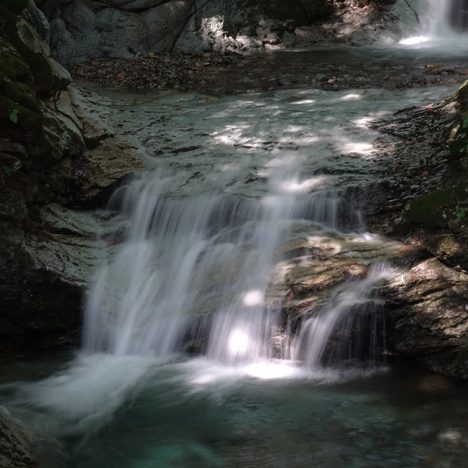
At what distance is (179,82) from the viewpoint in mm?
10312

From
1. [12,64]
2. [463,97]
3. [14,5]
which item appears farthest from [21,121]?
[463,97]

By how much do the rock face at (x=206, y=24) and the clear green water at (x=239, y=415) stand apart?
8194 mm

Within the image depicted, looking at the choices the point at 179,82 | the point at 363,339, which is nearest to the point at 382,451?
the point at 363,339

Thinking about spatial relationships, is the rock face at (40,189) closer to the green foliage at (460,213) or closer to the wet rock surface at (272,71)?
the wet rock surface at (272,71)

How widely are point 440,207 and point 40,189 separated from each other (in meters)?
3.88

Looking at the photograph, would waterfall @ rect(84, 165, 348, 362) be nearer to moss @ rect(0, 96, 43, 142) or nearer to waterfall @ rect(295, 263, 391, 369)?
waterfall @ rect(295, 263, 391, 369)

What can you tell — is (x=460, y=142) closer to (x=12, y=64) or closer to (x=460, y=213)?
(x=460, y=213)

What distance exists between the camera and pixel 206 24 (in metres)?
12.3

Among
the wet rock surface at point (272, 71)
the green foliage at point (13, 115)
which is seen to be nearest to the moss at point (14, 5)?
the green foliage at point (13, 115)

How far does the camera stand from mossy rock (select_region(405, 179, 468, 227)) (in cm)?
514

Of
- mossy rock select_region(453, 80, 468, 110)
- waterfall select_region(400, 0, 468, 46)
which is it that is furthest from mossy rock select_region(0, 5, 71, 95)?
waterfall select_region(400, 0, 468, 46)

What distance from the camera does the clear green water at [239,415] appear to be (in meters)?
3.93

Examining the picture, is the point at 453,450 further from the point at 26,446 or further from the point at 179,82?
the point at 179,82

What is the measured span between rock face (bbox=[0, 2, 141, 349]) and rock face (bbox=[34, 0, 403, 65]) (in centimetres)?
475
